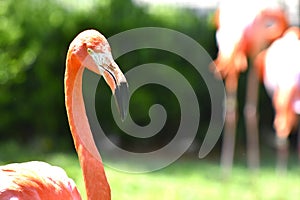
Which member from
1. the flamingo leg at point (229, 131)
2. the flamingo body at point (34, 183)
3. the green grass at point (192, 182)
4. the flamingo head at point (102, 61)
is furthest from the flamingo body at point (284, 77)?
the flamingo head at point (102, 61)

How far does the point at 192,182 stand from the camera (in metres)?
6.04

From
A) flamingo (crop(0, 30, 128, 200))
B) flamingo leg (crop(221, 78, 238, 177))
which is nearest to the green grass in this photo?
flamingo leg (crop(221, 78, 238, 177))

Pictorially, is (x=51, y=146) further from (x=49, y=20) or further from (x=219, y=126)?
(x=219, y=126)

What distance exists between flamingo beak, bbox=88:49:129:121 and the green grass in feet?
9.16

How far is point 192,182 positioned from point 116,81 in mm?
3550

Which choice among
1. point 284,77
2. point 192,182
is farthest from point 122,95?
point 284,77

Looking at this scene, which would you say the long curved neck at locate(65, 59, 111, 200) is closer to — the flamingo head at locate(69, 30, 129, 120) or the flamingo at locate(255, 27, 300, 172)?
the flamingo head at locate(69, 30, 129, 120)

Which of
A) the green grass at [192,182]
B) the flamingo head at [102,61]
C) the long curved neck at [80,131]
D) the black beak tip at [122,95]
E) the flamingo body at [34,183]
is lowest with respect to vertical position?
the green grass at [192,182]

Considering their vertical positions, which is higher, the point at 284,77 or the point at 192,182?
the point at 284,77

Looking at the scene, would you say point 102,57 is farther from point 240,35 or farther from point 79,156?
point 240,35

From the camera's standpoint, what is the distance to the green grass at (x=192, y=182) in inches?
220

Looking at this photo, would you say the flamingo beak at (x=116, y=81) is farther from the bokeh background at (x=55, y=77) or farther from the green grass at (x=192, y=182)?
the bokeh background at (x=55, y=77)

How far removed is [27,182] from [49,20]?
4462 mm

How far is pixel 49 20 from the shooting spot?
711 cm
